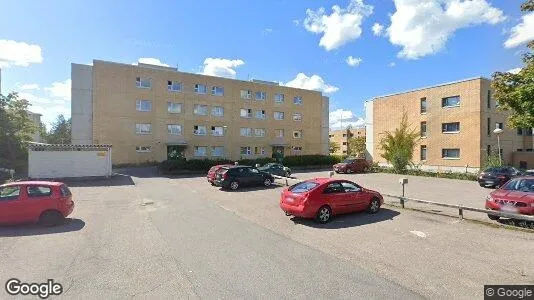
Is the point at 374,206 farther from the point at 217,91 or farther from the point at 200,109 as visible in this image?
the point at 217,91

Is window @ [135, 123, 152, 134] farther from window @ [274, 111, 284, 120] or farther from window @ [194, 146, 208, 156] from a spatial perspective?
window @ [274, 111, 284, 120]

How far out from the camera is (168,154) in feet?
131

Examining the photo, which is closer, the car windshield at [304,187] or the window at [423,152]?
the car windshield at [304,187]

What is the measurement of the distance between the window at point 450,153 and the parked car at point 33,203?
35.3 meters

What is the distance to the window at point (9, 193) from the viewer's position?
1055 centimetres

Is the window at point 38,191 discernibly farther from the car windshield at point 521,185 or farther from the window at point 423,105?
the window at point 423,105

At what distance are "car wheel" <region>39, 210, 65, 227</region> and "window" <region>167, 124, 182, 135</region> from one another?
29.7 meters

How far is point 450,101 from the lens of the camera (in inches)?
1373

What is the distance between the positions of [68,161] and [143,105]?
15.3 metres

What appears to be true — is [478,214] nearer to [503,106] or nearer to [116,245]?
[503,106]

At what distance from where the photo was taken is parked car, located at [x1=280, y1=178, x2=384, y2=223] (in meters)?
10.8

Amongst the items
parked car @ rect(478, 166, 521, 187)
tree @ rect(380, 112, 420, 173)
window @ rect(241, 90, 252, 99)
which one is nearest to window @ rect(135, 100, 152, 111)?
window @ rect(241, 90, 252, 99)

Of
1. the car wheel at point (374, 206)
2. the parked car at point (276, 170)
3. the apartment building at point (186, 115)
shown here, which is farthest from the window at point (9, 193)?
the apartment building at point (186, 115)

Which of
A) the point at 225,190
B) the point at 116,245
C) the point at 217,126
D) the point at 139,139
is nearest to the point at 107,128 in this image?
the point at 139,139
